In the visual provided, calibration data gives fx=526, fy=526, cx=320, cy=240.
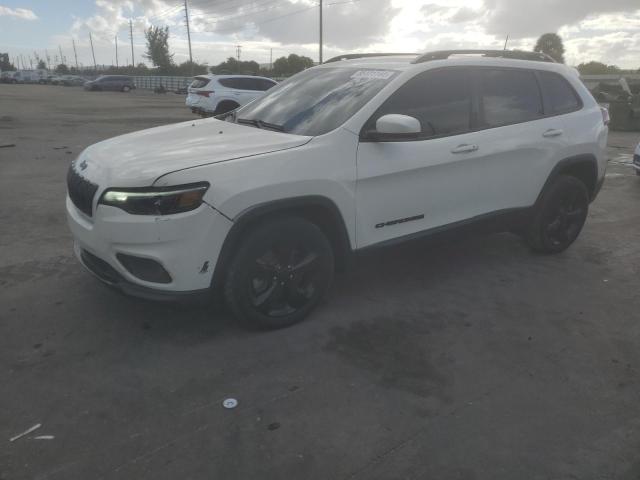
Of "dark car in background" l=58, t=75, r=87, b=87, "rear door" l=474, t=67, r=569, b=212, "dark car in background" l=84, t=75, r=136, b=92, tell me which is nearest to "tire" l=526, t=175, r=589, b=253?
"rear door" l=474, t=67, r=569, b=212

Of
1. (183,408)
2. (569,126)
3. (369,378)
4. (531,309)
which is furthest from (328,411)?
(569,126)

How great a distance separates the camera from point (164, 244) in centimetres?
285

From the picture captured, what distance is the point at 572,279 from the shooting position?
14.7ft

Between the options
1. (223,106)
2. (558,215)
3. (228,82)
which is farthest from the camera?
(228,82)

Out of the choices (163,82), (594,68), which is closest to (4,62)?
(163,82)

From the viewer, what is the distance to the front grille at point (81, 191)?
121 inches

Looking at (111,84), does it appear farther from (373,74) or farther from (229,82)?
(373,74)

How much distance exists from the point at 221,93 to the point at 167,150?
15334mm

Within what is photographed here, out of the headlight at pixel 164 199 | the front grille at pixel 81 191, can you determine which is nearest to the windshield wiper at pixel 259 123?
the headlight at pixel 164 199

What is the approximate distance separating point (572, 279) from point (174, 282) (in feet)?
11.0

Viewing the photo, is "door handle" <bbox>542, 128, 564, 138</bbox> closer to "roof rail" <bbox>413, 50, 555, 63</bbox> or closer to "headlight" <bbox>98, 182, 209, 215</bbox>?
"roof rail" <bbox>413, 50, 555, 63</bbox>

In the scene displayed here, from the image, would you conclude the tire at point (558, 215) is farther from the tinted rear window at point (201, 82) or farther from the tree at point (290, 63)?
the tree at point (290, 63)

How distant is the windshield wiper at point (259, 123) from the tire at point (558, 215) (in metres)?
2.50

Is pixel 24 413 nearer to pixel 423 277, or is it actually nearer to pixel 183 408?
pixel 183 408
